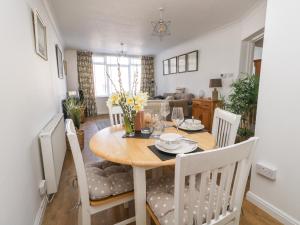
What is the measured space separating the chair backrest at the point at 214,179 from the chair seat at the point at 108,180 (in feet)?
1.83

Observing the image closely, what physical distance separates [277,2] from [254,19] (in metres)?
1.77

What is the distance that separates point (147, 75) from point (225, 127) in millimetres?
6291

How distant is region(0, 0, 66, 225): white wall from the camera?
978mm

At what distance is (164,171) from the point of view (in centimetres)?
170

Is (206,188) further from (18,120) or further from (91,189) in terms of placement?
(18,120)

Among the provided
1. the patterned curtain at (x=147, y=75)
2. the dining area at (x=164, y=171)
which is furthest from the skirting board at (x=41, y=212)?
the patterned curtain at (x=147, y=75)

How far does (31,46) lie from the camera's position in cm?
168

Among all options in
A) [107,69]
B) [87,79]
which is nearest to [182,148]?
[87,79]

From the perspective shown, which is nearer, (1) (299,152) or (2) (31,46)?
(1) (299,152)

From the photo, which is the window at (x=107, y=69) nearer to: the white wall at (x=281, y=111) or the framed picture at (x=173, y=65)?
the framed picture at (x=173, y=65)

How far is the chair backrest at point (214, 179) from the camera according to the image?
0.65 meters

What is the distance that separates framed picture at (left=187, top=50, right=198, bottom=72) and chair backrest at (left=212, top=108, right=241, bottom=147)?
3.63 meters

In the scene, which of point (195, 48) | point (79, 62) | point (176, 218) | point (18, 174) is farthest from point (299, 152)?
point (79, 62)

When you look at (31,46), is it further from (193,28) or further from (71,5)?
(193,28)
